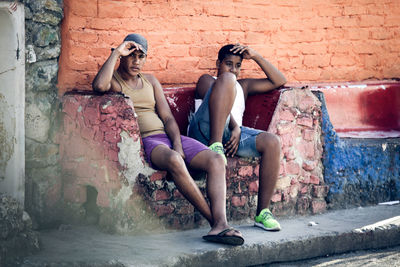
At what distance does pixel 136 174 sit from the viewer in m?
4.14

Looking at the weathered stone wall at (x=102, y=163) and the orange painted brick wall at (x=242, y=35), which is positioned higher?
the orange painted brick wall at (x=242, y=35)

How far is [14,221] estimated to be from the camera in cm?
354

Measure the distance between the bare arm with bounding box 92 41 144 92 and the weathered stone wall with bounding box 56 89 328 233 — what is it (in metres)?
0.11

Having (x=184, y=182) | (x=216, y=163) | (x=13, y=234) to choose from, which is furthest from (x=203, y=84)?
(x=13, y=234)

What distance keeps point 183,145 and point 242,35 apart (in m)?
1.62

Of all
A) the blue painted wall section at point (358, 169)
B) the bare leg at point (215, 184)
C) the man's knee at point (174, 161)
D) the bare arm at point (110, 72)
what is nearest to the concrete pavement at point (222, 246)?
the bare leg at point (215, 184)

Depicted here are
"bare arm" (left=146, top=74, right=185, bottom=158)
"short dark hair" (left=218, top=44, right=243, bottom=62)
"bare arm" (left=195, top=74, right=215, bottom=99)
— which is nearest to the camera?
"bare arm" (left=146, top=74, right=185, bottom=158)

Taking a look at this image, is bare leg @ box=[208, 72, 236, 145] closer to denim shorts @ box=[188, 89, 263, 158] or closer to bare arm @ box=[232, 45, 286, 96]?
denim shorts @ box=[188, 89, 263, 158]

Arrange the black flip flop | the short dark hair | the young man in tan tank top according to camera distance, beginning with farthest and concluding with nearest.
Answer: the short dark hair, the young man in tan tank top, the black flip flop

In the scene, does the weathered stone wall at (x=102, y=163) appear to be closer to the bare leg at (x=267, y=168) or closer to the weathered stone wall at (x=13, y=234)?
the weathered stone wall at (x=13, y=234)

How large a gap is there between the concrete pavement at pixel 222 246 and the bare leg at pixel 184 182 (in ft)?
0.72

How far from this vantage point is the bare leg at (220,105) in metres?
4.38

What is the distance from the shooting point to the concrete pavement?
11.7 ft

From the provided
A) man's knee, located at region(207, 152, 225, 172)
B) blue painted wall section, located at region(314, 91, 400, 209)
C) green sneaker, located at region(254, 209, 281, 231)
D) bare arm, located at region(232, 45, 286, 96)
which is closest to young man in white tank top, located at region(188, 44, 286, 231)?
green sneaker, located at region(254, 209, 281, 231)
